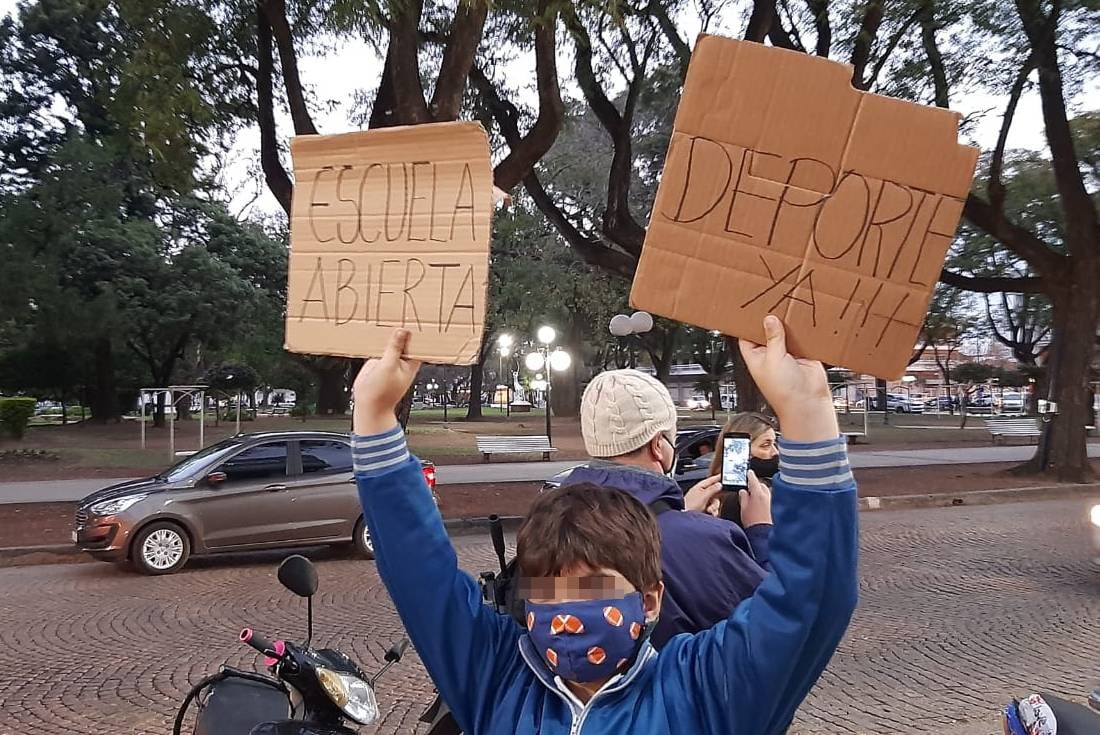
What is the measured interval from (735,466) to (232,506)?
28.1 feet

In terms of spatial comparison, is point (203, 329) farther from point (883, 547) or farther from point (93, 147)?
point (883, 547)

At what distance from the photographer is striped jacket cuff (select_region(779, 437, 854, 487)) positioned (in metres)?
1.43

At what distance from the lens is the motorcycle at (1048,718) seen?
2449 millimetres

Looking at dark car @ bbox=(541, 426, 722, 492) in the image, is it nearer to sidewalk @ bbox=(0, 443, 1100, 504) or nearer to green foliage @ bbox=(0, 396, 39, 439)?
sidewalk @ bbox=(0, 443, 1100, 504)

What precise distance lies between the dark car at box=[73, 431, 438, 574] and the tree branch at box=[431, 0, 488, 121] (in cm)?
489

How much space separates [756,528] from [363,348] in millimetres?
1341

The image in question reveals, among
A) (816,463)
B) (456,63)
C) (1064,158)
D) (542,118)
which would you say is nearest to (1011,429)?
(1064,158)

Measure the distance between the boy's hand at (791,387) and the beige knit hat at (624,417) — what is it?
23.3 inches

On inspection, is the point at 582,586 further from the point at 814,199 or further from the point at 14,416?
the point at 14,416

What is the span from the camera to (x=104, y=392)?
3994cm

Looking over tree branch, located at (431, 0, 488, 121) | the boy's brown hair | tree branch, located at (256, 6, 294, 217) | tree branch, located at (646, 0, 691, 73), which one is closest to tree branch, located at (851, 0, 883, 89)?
tree branch, located at (646, 0, 691, 73)

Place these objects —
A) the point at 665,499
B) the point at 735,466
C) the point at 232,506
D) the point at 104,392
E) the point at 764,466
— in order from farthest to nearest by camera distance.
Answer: the point at 104,392 < the point at 232,506 < the point at 764,466 < the point at 735,466 < the point at 665,499

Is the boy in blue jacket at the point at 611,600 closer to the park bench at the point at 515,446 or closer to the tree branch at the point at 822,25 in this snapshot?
the tree branch at the point at 822,25

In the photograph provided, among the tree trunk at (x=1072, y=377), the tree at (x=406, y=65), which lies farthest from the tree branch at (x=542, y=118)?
the tree trunk at (x=1072, y=377)
